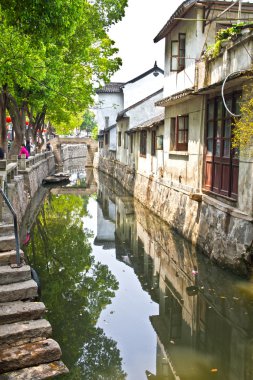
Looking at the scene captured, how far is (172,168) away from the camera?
54.7 feet

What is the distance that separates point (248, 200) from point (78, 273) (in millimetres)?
5207

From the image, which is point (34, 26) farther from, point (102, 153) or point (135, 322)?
point (102, 153)

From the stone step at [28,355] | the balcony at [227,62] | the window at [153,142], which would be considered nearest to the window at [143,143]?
the window at [153,142]

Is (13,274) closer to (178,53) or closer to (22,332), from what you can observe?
(22,332)

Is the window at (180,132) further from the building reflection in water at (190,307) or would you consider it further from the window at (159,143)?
the building reflection in water at (190,307)

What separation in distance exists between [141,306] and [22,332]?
396 cm

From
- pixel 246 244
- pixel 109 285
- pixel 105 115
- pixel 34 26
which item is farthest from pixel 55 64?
pixel 105 115

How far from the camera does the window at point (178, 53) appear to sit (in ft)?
49.5

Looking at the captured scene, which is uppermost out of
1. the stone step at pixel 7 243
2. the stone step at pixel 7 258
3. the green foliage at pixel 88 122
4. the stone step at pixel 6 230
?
the green foliage at pixel 88 122

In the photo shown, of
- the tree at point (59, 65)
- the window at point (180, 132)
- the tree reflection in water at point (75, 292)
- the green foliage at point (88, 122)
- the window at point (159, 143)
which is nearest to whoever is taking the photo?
the tree reflection in water at point (75, 292)

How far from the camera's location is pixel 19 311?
6.30 meters

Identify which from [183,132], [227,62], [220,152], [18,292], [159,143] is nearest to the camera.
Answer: [18,292]

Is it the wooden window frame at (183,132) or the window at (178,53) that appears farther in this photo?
the wooden window frame at (183,132)

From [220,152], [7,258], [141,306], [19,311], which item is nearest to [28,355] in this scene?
[19,311]
